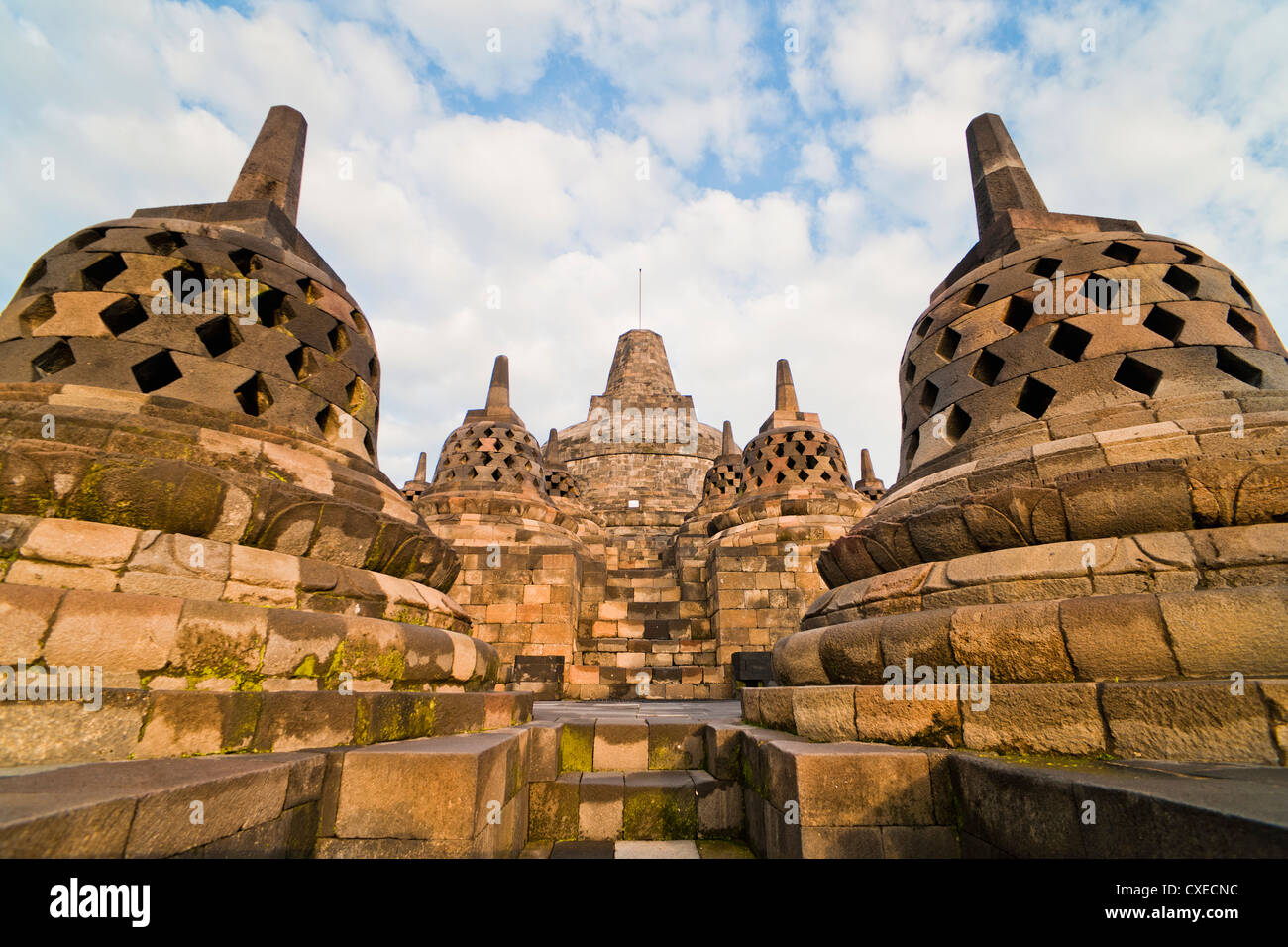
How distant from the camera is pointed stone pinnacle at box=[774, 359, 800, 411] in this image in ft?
43.9

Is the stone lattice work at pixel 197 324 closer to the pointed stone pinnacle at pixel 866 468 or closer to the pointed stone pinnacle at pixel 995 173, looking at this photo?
the pointed stone pinnacle at pixel 995 173

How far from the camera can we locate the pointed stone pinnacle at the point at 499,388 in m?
12.1

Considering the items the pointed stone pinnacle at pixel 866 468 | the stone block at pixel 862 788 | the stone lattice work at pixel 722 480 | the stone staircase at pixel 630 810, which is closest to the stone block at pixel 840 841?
the stone block at pixel 862 788

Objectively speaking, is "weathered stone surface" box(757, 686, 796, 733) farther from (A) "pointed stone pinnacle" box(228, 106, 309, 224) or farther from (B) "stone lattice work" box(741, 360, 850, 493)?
(B) "stone lattice work" box(741, 360, 850, 493)

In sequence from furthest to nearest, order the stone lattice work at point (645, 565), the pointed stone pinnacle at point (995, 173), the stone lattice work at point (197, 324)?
the stone lattice work at point (645, 565), the pointed stone pinnacle at point (995, 173), the stone lattice work at point (197, 324)

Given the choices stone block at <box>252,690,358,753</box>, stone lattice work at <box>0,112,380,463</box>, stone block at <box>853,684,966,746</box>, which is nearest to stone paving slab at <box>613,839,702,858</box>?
stone block at <box>853,684,966,746</box>

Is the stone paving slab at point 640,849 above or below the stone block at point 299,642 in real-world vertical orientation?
below

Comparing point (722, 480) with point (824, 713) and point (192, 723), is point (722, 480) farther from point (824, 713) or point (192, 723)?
point (192, 723)

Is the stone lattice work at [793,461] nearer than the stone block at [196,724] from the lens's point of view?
No

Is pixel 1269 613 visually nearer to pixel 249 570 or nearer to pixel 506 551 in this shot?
pixel 249 570

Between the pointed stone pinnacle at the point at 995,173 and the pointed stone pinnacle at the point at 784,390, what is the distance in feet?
26.2

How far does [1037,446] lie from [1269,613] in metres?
1.33

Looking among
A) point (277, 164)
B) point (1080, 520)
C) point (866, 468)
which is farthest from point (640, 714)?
point (866, 468)
